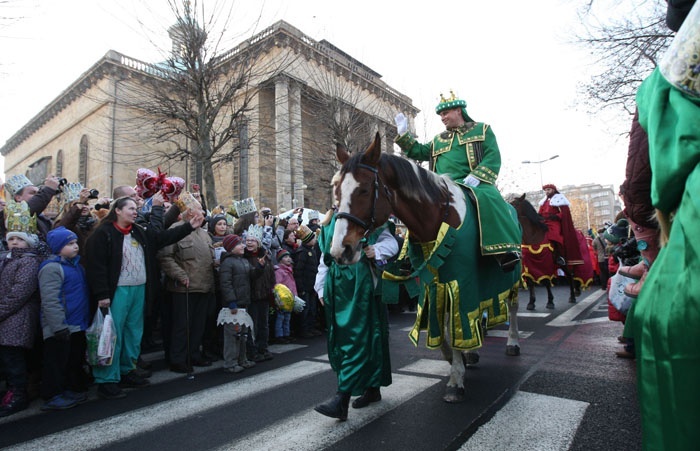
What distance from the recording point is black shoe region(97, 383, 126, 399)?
4547 millimetres

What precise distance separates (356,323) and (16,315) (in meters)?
3.67

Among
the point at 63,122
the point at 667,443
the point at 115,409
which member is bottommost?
the point at 115,409

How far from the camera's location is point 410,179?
12.3 feet

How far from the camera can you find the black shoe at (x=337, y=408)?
3.31m

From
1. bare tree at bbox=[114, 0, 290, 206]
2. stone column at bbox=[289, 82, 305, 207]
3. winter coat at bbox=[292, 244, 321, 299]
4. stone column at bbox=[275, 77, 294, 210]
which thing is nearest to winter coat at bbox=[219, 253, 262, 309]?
winter coat at bbox=[292, 244, 321, 299]

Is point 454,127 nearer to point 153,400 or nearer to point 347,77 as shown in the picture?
point 153,400

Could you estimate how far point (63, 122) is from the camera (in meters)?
44.7

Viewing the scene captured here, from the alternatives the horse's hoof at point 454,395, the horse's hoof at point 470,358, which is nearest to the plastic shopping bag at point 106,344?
the horse's hoof at point 454,395

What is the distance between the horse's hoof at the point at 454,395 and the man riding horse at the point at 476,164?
50.4 inches

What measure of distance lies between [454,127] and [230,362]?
13.8 ft

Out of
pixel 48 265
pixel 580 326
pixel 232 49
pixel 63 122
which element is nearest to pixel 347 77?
pixel 232 49

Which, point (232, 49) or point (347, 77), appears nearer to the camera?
point (232, 49)

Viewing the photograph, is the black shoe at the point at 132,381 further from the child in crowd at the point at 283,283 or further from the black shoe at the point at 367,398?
the black shoe at the point at 367,398

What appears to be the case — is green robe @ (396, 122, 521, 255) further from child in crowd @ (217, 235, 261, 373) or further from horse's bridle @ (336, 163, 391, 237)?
child in crowd @ (217, 235, 261, 373)
